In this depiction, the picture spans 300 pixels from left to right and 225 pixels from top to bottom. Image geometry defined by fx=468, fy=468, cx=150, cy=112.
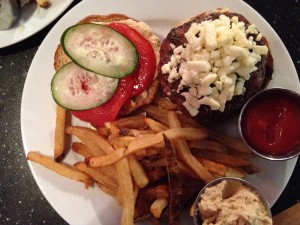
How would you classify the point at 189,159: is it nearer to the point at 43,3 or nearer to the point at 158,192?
the point at 158,192

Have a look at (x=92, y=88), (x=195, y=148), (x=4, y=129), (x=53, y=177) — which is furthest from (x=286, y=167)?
(x=4, y=129)

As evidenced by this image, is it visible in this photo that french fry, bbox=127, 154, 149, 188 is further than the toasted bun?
No

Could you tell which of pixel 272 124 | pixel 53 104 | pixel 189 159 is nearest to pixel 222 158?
pixel 189 159

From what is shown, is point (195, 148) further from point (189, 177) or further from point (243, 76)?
point (243, 76)

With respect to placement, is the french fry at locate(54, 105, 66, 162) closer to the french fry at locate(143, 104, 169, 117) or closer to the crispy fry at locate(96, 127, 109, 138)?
the crispy fry at locate(96, 127, 109, 138)

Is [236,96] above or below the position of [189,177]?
above

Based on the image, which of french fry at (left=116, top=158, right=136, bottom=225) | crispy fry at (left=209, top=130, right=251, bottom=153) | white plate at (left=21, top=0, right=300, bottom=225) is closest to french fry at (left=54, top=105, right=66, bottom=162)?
white plate at (left=21, top=0, right=300, bottom=225)

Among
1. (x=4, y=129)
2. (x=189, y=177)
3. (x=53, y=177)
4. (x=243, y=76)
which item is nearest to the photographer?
(x=243, y=76)
